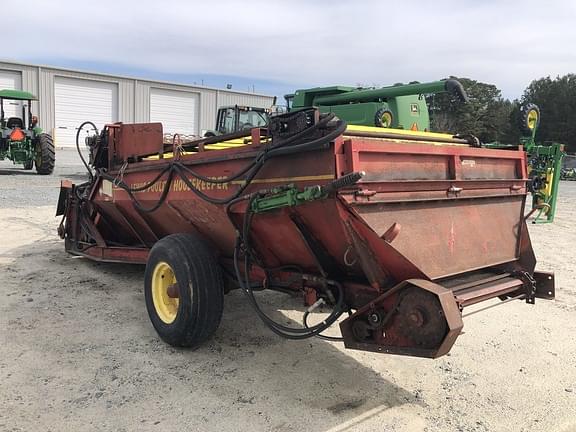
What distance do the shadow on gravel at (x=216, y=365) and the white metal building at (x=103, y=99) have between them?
28.3m

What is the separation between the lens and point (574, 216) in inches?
483

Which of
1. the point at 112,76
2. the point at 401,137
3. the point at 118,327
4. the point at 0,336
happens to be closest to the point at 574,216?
the point at 401,137

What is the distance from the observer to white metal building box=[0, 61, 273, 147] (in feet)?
107

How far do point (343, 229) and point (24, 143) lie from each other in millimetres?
15461

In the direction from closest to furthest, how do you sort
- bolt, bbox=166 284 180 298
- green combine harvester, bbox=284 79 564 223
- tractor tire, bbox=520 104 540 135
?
bolt, bbox=166 284 180 298 < green combine harvester, bbox=284 79 564 223 < tractor tire, bbox=520 104 540 135

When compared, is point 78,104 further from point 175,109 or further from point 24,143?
point 24,143

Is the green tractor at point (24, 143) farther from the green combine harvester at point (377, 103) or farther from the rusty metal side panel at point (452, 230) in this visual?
the rusty metal side panel at point (452, 230)

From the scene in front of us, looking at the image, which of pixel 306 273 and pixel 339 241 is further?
pixel 306 273

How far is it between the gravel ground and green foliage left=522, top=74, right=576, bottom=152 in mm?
41198

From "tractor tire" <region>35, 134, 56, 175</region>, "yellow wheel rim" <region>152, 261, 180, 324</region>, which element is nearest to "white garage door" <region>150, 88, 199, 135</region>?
"tractor tire" <region>35, 134, 56, 175</region>

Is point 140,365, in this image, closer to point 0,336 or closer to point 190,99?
point 0,336

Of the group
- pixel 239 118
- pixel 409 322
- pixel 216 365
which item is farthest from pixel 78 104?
pixel 409 322

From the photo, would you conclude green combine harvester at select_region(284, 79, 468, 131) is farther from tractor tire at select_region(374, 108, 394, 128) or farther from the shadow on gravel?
the shadow on gravel

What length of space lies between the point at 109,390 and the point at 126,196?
7.13 ft
